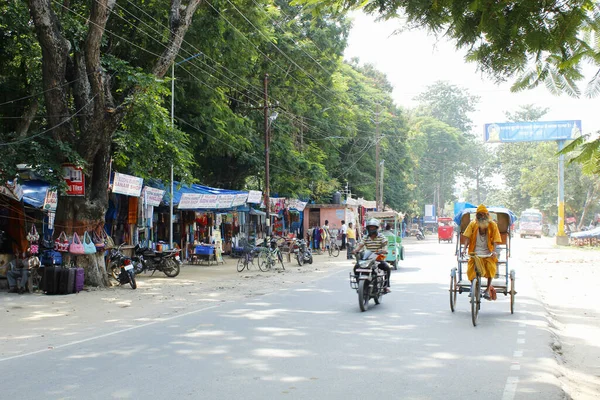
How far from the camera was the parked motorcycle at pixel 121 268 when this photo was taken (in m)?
16.2

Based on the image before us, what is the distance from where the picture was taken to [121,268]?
16.4m

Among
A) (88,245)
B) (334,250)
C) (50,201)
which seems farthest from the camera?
(334,250)

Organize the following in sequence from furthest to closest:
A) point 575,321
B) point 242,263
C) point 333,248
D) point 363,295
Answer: point 333,248 → point 242,263 → point 363,295 → point 575,321

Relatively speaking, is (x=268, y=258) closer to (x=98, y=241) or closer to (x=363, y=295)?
(x=98, y=241)

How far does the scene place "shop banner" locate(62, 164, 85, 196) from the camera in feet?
50.4

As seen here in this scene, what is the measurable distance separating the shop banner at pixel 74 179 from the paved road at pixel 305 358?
19.3ft

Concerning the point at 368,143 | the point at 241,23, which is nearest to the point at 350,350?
the point at 241,23

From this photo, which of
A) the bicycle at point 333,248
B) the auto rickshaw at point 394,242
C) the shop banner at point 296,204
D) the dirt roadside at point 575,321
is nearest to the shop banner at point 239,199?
the auto rickshaw at point 394,242

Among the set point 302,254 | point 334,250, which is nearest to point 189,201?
point 302,254

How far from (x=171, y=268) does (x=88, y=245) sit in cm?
491

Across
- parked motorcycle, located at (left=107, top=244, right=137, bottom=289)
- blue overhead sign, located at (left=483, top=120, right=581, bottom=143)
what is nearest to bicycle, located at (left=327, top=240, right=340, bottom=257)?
parked motorcycle, located at (left=107, top=244, right=137, bottom=289)

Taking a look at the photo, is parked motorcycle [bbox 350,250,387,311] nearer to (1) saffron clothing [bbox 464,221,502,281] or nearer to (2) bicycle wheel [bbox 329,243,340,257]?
(1) saffron clothing [bbox 464,221,502,281]

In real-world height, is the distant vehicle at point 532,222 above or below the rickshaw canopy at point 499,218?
above

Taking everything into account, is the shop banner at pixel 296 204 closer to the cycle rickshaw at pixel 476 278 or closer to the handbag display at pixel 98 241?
the handbag display at pixel 98 241
